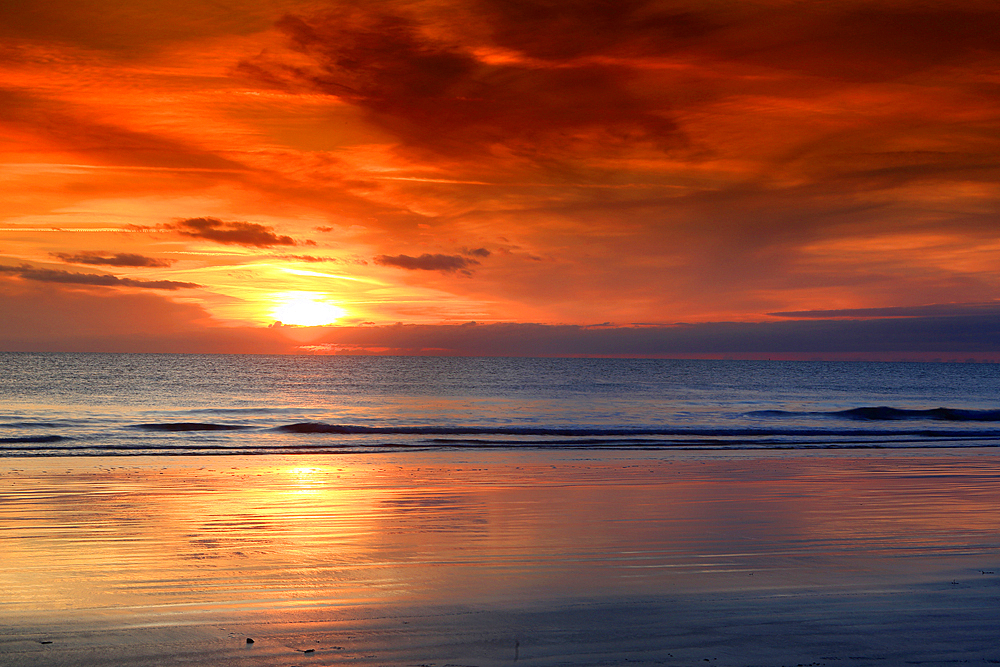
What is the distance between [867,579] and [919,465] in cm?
1253

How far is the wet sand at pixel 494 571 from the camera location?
A: 552 cm

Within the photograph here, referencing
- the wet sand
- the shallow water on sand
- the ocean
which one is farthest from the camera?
the ocean

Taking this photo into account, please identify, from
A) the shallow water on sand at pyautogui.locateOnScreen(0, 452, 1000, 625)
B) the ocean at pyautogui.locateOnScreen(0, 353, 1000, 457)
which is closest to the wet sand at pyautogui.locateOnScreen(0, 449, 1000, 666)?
the shallow water on sand at pyautogui.locateOnScreen(0, 452, 1000, 625)

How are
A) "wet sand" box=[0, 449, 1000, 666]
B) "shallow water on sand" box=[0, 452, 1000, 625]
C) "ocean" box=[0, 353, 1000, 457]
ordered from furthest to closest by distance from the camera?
1. "ocean" box=[0, 353, 1000, 457]
2. "shallow water on sand" box=[0, 452, 1000, 625]
3. "wet sand" box=[0, 449, 1000, 666]

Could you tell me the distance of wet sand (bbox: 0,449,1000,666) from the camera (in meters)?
5.52

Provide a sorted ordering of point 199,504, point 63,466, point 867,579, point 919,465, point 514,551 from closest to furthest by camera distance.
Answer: point 867,579 → point 514,551 → point 199,504 → point 63,466 → point 919,465

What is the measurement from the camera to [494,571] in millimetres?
7707

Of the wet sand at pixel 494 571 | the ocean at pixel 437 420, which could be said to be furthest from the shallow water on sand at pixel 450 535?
the ocean at pixel 437 420

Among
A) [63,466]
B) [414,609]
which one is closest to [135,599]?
[414,609]

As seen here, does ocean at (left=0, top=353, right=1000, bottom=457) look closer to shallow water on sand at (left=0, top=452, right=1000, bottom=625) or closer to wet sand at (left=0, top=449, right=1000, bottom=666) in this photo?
shallow water on sand at (left=0, top=452, right=1000, bottom=625)

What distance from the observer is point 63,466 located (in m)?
16.6

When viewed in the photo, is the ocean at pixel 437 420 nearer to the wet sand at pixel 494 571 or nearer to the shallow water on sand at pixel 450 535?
the shallow water on sand at pixel 450 535

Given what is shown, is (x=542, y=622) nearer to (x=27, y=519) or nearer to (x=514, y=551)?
(x=514, y=551)

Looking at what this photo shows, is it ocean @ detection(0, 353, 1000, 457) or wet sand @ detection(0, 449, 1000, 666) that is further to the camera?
ocean @ detection(0, 353, 1000, 457)
